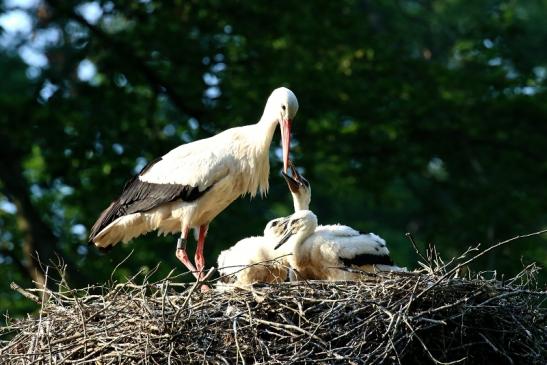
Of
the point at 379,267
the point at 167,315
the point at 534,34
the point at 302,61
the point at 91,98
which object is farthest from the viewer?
the point at 534,34

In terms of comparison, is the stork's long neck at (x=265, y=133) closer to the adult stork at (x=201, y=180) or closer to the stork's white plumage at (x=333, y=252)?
the adult stork at (x=201, y=180)

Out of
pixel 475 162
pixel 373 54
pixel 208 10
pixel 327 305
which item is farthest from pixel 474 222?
pixel 327 305

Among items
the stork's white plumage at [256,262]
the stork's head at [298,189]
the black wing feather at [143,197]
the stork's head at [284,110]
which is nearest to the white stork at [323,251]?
the stork's white plumage at [256,262]

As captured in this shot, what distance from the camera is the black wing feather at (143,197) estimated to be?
11.2m

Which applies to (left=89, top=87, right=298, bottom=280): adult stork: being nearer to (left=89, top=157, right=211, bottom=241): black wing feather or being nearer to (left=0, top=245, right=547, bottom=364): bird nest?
(left=89, top=157, right=211, bottom=241): black wing feather

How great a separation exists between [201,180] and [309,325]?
2.63 meters

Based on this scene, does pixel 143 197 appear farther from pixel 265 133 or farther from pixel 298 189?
pixel 298 189

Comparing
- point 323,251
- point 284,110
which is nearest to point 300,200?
point 284,110

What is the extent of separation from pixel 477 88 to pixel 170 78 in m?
5.08

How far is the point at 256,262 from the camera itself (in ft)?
33.2

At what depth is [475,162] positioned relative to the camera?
2019 centimetres

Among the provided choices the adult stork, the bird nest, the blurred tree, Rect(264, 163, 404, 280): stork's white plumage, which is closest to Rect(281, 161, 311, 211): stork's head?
the adult stork

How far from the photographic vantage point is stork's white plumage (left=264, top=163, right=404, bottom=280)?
404 inches

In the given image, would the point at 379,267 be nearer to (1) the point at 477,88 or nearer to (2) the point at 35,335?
(2) the point at 35,335
